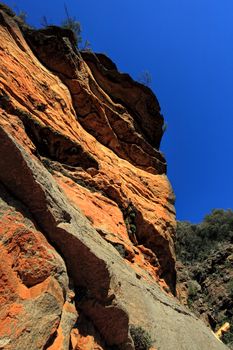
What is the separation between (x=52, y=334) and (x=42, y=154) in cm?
861

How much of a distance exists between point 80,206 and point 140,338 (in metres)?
4.61

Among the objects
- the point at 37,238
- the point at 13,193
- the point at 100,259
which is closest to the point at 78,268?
the point at 100,259

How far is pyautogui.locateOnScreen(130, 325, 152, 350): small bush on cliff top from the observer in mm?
8219

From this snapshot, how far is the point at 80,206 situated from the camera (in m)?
12.1

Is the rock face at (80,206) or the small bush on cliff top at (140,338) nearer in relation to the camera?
the rock face at (80,206)

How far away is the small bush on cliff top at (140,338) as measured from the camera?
822 cm

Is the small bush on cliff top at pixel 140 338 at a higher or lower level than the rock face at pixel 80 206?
lower

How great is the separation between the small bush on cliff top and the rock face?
0.65 ft

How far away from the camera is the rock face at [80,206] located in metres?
5.86

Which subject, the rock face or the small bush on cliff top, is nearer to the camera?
the rock face

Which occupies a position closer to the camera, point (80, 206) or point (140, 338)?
point (140, 338)

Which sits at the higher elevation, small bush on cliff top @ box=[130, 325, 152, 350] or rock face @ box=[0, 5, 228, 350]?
rock face @ box=[0, 5, 228, 350]

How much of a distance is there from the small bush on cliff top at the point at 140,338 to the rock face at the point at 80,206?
197 mm

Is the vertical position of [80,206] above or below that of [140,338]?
above
